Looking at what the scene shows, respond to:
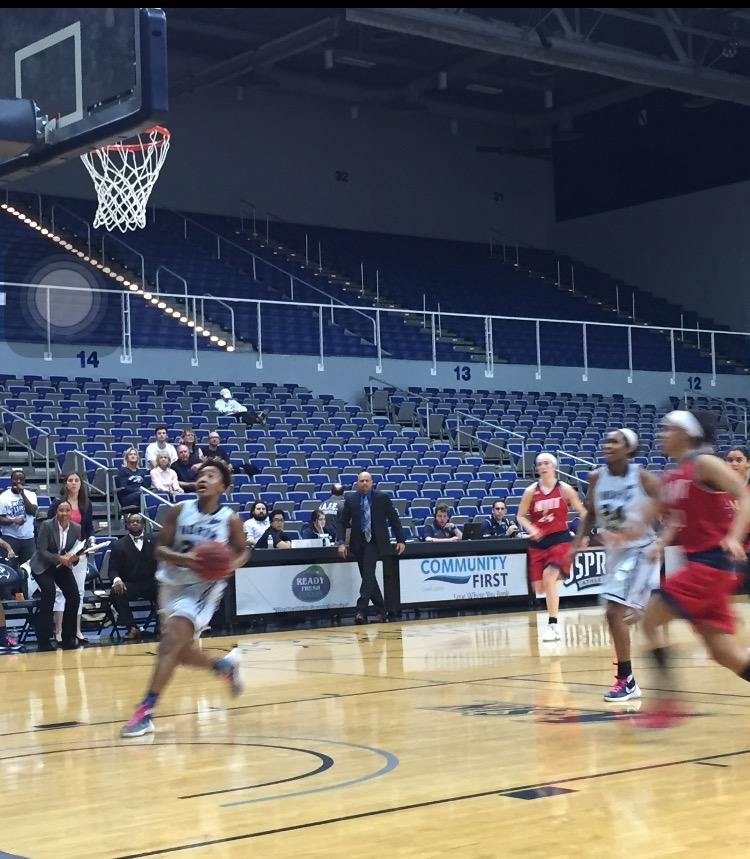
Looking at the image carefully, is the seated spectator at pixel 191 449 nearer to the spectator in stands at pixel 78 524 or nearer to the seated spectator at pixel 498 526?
the spectator in stands at pixel 78 524

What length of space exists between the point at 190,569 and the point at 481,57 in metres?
29.2

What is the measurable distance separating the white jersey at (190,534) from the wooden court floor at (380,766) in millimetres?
1005

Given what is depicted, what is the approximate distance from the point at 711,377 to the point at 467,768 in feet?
96.8

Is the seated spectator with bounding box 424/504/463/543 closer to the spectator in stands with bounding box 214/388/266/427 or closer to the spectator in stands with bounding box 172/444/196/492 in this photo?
the spectator in stands with bounding box 172/444/196/492

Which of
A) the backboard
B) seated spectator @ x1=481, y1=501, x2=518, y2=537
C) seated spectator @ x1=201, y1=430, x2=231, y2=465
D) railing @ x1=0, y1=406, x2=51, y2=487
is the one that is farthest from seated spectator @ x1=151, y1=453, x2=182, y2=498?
the backboard

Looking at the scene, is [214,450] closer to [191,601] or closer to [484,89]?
[191,601]

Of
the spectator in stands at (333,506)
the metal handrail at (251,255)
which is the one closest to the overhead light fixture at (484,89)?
the metal handrail at (251,255)

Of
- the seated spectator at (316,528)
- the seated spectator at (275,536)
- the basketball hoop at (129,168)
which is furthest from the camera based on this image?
the seated spectator at (316,528)

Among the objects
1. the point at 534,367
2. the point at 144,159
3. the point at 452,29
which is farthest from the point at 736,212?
the point at 144,159

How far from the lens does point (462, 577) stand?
20.9 metres

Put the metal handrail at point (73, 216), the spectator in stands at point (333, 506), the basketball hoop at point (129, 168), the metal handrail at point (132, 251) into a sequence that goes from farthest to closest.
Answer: the metal handrail at point (73, 216), the metal handrail at point (132, 251), the spectator in stands at point (333, 506), the basketball hoop at point (129, 168)

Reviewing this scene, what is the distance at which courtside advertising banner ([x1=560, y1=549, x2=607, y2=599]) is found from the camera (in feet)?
72.3

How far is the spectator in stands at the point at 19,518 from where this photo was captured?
56.5 ft

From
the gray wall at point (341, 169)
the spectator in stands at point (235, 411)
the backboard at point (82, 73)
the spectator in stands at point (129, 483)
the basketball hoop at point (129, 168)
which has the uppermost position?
the gray wall at point (341, 169)
